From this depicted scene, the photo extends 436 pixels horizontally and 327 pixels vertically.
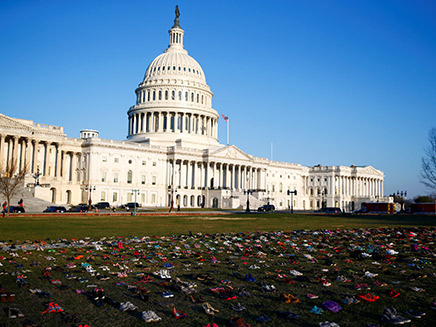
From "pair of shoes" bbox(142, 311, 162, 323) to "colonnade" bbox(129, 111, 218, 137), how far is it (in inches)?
4935

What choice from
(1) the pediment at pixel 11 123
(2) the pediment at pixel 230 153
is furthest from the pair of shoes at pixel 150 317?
(2) the pediment at pixel 230 153

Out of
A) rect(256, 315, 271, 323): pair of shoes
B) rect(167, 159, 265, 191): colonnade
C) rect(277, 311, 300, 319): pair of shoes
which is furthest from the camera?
A: rect(167, 159, 265, 191): colonnade

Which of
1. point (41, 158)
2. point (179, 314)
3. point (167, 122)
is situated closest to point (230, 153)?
point (167, 122)

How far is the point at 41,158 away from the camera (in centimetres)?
10362

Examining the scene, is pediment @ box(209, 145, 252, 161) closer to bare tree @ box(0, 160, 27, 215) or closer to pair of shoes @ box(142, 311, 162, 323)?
bare tree @ box(0, 160, 27, 215)

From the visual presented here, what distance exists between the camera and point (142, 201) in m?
116

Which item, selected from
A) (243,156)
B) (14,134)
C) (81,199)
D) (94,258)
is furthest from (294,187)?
(94,258)

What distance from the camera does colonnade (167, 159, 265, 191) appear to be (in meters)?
123

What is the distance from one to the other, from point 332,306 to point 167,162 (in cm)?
11416

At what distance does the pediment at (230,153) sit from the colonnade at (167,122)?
1411 cm

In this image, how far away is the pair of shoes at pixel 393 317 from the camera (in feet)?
29.1

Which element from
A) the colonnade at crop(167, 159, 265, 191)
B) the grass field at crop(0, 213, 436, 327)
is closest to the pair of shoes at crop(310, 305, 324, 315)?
the grass field at crop(0, 213, 436, 327)

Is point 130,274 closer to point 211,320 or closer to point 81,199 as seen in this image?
point 211,320

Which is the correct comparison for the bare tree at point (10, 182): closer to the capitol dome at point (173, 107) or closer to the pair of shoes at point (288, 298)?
the capitol dome at point (173, 107)
